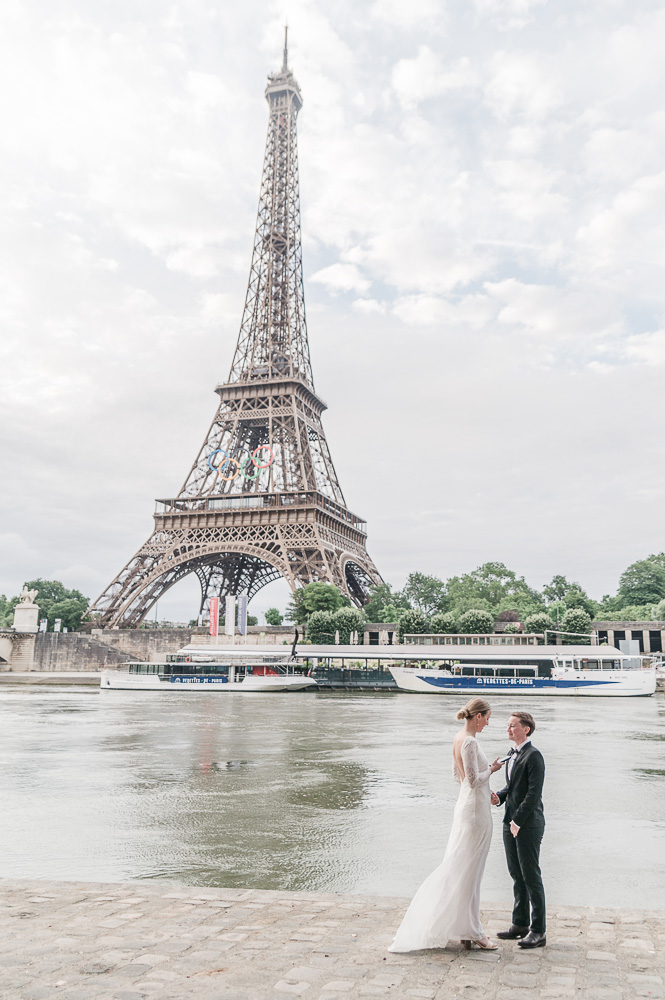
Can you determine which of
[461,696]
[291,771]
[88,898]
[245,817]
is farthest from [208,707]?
[88,898]

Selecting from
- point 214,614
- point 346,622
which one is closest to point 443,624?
point 346,622

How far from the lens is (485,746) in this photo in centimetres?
1941

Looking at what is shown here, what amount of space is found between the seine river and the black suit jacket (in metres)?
2.00

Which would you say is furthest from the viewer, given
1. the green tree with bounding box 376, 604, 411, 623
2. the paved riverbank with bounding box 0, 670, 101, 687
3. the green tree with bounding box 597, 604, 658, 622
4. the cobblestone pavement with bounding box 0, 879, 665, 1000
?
the green tree with bounding box 597, 604, 658, 622

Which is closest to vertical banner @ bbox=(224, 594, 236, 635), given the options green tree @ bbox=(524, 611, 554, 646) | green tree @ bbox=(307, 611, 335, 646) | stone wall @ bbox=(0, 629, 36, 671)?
green tree @ bbox=(307, 611, 335, 646)

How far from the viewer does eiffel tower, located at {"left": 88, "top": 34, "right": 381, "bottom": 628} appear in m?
70.2

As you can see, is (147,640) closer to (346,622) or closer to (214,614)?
(214,614)

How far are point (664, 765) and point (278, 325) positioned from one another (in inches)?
2917

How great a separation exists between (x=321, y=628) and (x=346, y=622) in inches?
86.9

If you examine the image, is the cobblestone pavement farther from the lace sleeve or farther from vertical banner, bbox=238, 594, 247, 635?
vertical banner, bbox=238, 594, 247, 635

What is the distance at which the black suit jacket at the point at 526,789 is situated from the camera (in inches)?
232

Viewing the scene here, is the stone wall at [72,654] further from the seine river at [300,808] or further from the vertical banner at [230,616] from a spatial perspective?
the seine river at [300,808]

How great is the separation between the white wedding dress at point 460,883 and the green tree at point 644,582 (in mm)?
106282

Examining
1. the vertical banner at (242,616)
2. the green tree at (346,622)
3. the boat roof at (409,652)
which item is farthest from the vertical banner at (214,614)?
the green tree at (346,622)
